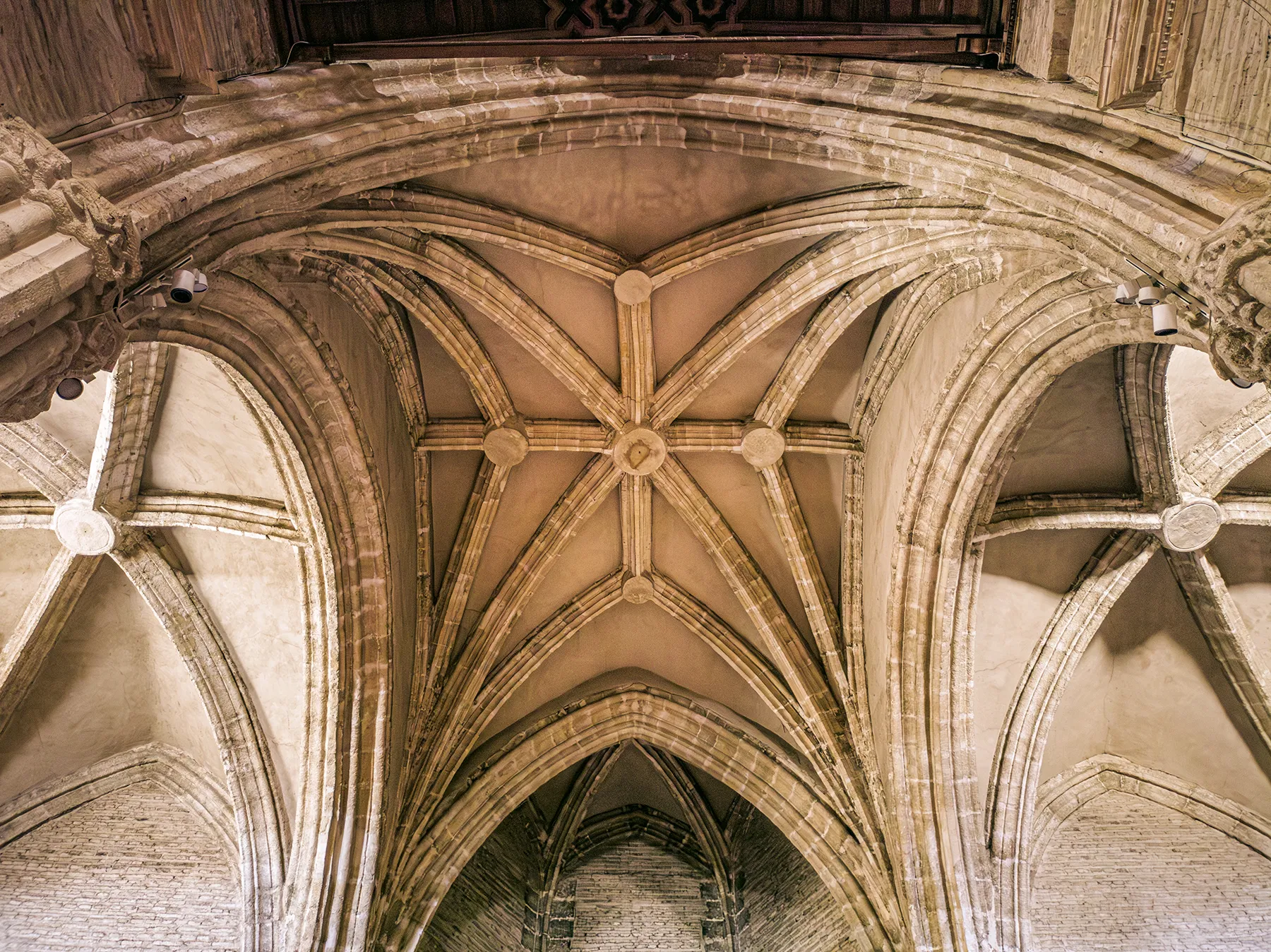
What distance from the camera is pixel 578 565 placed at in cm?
1120

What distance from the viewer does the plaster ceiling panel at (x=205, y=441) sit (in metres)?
8.37

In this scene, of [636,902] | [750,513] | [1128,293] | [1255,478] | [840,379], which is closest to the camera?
[1128,293]

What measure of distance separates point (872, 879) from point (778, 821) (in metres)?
1.12

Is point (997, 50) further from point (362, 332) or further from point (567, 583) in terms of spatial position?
point (567, 583)

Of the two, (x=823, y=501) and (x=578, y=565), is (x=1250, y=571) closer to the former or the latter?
(x=823, y=501)

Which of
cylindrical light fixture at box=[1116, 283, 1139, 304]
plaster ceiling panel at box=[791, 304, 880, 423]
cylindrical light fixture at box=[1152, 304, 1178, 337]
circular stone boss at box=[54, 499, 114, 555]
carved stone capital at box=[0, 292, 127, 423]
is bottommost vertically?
carved stone capital at box=[0, 292, 127, 423]

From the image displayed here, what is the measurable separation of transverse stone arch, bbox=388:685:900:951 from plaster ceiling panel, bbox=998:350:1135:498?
3629mm

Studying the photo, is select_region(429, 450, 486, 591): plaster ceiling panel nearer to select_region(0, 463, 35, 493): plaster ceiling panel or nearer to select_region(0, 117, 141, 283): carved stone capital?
select_region(0, 463, 35, 493): plaster ceiling panel

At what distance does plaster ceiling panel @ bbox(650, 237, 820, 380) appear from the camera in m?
9.37

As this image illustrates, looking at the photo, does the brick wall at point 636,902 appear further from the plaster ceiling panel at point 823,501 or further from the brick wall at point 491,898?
the plaster ceiling panel at point 823,501

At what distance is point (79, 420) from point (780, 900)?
8884 mm

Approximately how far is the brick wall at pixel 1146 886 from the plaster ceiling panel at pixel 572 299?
21.5ft

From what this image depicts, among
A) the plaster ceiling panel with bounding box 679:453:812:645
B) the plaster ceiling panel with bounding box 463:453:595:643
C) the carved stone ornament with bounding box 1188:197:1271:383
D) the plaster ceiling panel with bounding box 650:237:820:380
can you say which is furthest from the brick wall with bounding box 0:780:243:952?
the carved stone ornament with bounding box 1188:197:1271:383

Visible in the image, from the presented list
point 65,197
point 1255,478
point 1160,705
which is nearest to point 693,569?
point 1160,705
